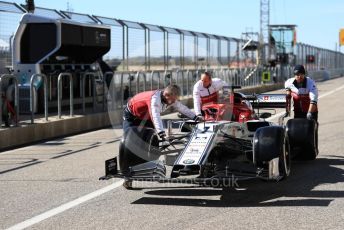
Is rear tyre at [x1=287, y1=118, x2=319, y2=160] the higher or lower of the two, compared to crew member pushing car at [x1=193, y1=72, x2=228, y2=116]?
lower

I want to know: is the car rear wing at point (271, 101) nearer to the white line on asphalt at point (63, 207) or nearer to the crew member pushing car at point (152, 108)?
the crew member pushing car at point (152, 108)

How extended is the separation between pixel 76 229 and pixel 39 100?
1043cm

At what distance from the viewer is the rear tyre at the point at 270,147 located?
26.3ft

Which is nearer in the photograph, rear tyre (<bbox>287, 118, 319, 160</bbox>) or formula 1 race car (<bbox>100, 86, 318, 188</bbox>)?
formula 1 race car (<bbox>100, 86, 318, 188</bbox>)

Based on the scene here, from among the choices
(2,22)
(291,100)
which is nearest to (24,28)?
(2,22)

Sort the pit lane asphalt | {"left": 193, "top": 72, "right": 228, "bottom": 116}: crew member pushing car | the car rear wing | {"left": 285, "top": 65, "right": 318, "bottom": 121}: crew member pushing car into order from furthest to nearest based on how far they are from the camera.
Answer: the car rear wing
{"left": 193, "top": 72, "right": 228, "bottom": 116}: crew member pushing car
{"left": 285, "top": 65, "right": 318, "bottom": 121}: crew member pushing car
the pit lane asphalt

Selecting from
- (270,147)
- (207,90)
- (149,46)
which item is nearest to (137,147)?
(270,147)

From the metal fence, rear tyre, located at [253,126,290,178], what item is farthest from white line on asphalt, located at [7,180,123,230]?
the metal fence

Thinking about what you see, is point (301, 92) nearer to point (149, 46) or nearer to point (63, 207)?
point (63, 207)

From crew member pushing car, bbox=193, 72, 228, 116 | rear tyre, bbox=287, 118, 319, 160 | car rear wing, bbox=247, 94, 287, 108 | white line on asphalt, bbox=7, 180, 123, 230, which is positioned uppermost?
crew member pushing car, bbox=193, 72, 228, 116

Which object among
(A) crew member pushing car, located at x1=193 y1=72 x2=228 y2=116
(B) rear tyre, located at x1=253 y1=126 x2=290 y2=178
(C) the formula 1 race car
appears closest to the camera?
(C) the formula 1 race car

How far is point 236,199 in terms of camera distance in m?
7.63

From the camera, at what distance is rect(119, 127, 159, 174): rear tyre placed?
8180 millimetres

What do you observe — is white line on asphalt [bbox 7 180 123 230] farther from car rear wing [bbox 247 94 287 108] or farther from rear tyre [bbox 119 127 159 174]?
car rear wing [bbox 247 94 287 108]
